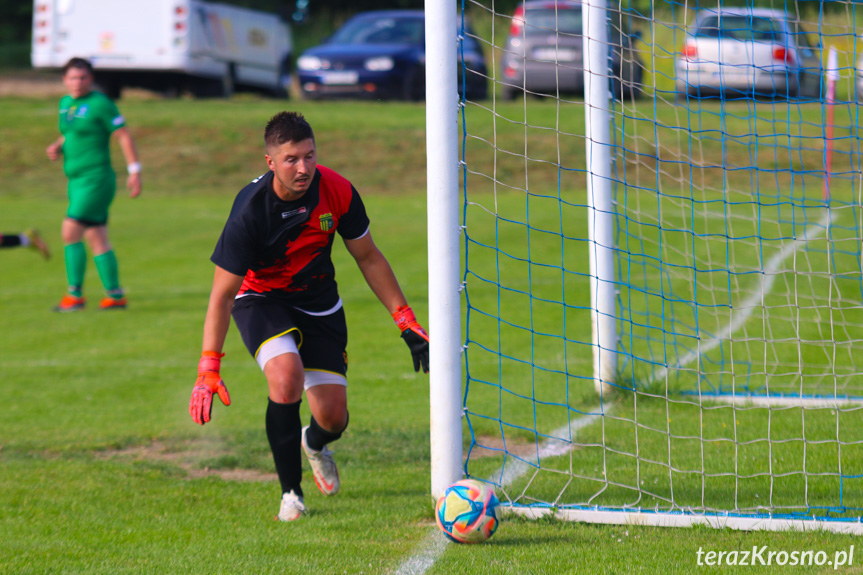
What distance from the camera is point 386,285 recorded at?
4812 mm

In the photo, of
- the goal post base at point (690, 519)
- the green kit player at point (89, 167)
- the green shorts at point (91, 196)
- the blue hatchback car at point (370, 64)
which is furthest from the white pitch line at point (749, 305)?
the blue hatchback car at point (370, 64)

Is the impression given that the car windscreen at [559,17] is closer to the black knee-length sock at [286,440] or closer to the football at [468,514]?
the black knee-length sock at [286,440]

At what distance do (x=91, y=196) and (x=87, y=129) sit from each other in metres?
0.68

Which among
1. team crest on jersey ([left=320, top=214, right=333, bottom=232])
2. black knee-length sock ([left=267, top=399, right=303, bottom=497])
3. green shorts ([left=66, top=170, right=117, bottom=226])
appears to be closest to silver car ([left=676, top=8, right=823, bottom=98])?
team crest on jersey ([left=320, top=214, right=333, bottom=232])

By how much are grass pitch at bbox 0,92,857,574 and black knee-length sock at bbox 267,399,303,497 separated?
0.66 ft

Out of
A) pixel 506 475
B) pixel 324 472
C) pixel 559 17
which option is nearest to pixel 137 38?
pixel 559 17

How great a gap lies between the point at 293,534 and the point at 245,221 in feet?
4.46

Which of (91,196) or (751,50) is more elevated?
(751,50)

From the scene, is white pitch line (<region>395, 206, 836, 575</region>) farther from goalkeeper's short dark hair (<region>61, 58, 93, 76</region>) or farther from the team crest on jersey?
goalkeeper's short dark hair (<region>61, 58, 93, 76</region>)

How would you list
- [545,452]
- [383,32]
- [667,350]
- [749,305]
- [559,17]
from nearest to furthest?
[545,452] < [667,350] < [749,305] < [559,17] < [383,32]

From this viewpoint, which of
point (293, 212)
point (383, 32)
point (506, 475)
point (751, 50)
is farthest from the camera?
point (383, 32)

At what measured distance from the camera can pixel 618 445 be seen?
566 cm

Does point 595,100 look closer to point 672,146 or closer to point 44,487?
point 44,487

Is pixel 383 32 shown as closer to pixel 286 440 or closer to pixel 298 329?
pixel 298 329
